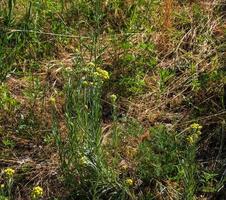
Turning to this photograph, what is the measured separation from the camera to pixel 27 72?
3.90 metres

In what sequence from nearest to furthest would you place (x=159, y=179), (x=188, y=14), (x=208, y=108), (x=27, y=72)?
(x=159, y=179) → (x=208, y=108) → (x=27, y=72) → (x=188, y=14)

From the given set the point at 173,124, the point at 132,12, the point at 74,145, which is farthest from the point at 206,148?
the point at 132,12

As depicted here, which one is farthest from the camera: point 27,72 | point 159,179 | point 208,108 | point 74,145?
point 27,72

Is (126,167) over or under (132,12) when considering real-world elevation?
under

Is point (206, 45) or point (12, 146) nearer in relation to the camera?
point (12, 146)

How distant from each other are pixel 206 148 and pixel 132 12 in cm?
138

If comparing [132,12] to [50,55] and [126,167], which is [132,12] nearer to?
[50,55]

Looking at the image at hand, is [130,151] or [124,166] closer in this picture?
[124,166]

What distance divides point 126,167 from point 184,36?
135 centimetres

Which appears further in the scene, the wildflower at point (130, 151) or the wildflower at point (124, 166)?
the wildflower at point (130, 151)

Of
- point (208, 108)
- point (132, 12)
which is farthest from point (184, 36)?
point (208, 108)

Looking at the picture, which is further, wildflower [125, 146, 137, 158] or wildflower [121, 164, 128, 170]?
wildflower [125, 146, 137, 158]

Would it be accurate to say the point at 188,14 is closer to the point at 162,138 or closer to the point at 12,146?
the point at 162,138

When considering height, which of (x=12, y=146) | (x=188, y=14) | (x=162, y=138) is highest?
(x=188, y=14)
